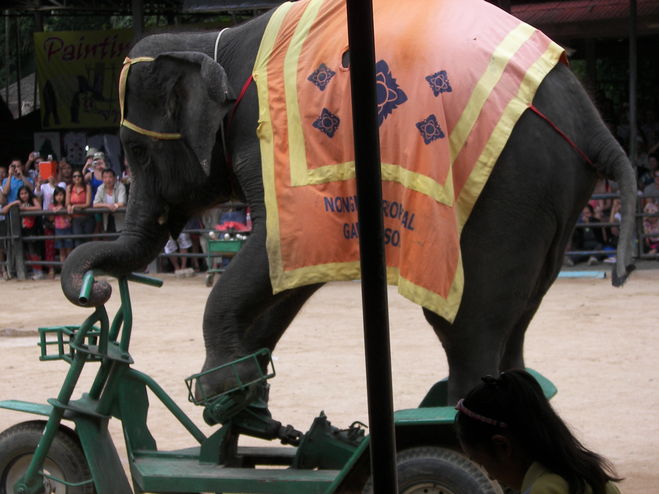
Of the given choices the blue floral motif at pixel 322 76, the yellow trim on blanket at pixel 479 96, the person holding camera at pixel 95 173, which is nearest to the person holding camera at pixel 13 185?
the person holding camera at pixel 95 173

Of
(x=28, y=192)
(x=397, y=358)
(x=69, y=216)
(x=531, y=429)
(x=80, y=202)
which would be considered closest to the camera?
(x=531, y=429)

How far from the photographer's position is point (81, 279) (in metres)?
4.46

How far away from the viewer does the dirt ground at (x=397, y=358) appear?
20.8 ft

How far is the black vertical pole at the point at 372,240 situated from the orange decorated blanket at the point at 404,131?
2.08 m

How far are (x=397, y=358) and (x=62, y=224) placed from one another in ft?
26.9

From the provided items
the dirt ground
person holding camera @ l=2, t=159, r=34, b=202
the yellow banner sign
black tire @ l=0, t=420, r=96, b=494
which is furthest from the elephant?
the yellow banner sign

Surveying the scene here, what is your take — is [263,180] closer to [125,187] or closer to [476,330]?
[476,330]

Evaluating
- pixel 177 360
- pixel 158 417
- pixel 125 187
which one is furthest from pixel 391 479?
pixel 125 187

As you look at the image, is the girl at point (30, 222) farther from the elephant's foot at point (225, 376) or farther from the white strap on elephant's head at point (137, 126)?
the elephant's foot at point (225, 376)

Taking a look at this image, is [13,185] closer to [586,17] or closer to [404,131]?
[586,17]

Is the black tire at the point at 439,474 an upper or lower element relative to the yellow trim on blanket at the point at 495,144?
lower

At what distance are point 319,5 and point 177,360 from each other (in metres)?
4.80

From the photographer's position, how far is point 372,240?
188cm

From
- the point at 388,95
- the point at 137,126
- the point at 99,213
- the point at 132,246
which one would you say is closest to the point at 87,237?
the point at 99,213
